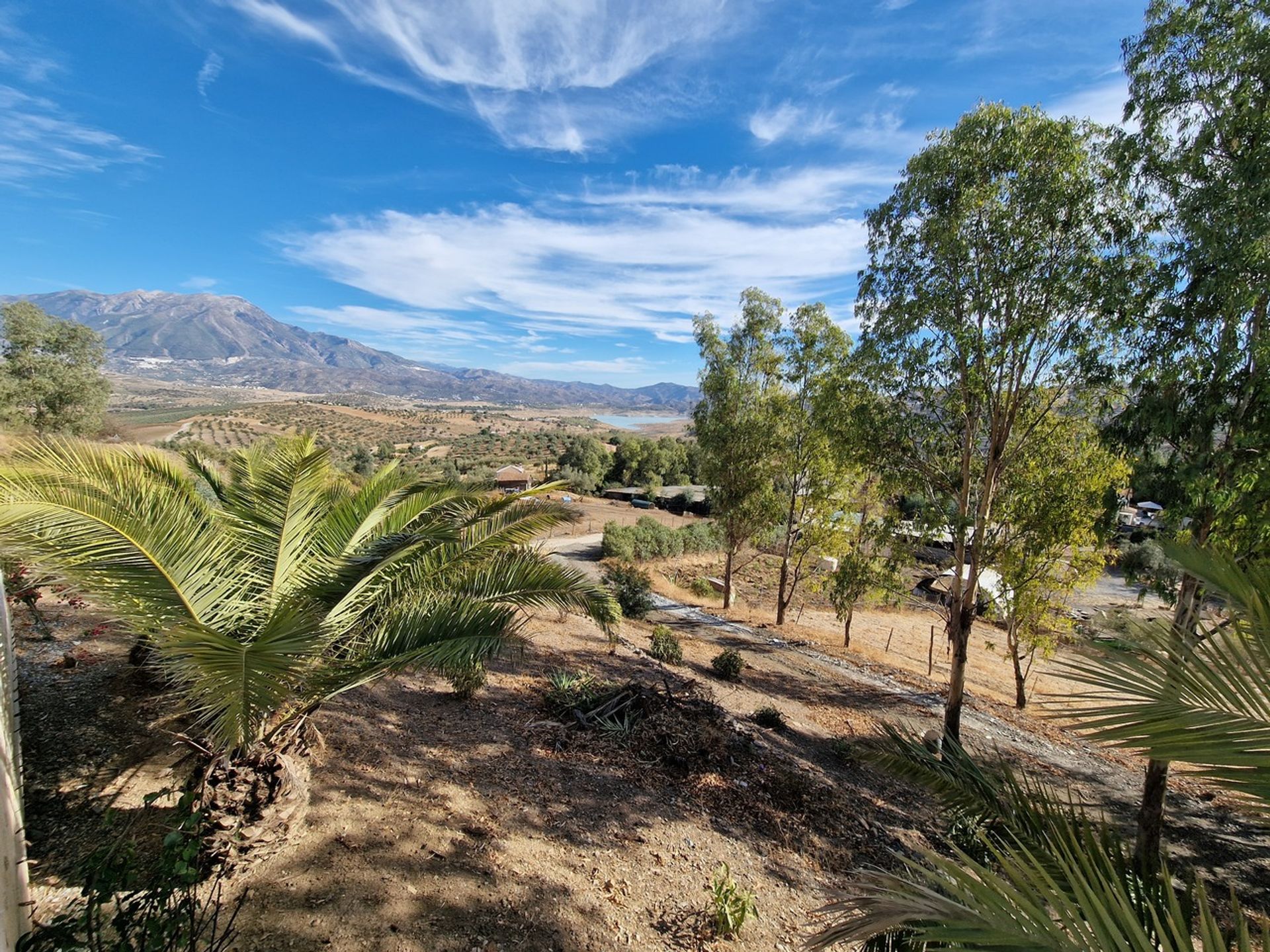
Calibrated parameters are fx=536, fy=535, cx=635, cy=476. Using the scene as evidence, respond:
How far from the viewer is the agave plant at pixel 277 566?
2883 mm

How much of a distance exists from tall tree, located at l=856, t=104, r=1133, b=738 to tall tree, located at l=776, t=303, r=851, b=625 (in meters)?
5.23

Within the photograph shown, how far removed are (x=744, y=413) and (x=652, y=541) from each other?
1125 cm

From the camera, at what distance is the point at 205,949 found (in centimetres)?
289

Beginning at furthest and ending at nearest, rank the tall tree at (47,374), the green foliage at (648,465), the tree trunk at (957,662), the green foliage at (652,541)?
the green foliage at (648,465)
the green foliage at (652,541)
the tall tree at (47,374)
the tree trunk at (957,662)

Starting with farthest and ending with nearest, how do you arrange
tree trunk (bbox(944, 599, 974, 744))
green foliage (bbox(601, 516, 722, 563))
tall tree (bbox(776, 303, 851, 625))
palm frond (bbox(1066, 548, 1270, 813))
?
green foliage (bbox(601, 516, 722, 563)) < tall tree (bbox(776, 303, 851, 625)) < tree trunk (bbox(944, 599, 974, 744)) < palm frond (bbox(1066, 548, 1270, 813))

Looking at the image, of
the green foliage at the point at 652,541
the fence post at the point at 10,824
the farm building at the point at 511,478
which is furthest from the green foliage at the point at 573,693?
the farm building at the point at 511,478

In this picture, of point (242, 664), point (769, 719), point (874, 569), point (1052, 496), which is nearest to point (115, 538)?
point (242, 664)

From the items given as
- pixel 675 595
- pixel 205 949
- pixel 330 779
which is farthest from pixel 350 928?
pixel 675 595

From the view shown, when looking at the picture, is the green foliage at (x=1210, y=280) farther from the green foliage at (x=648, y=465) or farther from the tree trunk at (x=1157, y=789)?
the green foliage at (x=648, y=465)

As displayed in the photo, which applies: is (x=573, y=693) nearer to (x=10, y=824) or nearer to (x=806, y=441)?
(x=10, y=824)

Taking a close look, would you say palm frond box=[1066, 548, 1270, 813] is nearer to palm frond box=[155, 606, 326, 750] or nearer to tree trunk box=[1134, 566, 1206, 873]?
palm frond box=[155, 606, 326, 750]

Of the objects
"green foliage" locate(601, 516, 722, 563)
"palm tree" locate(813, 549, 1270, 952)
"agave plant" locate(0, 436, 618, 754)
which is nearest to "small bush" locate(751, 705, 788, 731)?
"agave plant" locate(0, 436, 618, 754)

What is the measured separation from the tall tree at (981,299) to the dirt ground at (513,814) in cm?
254

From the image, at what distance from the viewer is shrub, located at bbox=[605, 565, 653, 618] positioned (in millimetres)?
14320
